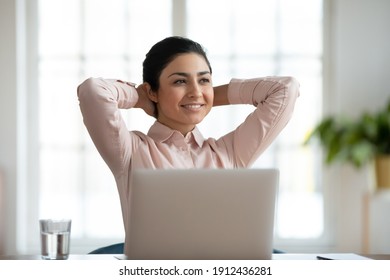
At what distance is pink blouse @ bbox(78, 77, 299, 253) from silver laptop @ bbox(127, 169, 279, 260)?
352 millimetres

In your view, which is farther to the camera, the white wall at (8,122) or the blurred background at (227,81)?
the blurred background at (227,81)

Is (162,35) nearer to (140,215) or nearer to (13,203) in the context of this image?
(13,203)

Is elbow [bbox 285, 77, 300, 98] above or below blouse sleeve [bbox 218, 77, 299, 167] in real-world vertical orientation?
A: above

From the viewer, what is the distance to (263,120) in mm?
1676

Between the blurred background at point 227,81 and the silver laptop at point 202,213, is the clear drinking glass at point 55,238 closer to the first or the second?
the silver laptop at point 202,213

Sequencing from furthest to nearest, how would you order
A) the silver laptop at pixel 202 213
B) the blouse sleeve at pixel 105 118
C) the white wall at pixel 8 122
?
the white wall at pixel 8 122
the blouse sleeve at pixel 105 118
the silver laptop at pixel 202 213

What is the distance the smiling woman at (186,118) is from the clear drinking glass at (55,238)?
218mm

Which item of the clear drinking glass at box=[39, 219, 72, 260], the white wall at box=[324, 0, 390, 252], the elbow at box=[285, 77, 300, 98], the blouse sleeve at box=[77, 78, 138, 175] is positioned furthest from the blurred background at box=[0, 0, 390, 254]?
the clear drinking glass at box=[39, 219, 72, 260]

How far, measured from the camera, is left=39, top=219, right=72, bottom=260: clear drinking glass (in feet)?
4.58

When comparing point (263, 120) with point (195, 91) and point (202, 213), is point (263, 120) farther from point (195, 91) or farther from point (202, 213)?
point (202, 213)

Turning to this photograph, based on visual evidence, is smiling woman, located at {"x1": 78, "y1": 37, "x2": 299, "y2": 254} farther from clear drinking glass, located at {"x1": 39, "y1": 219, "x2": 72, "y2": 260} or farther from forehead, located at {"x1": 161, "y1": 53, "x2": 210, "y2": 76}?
clear drinking glass, located at {"x1": 39, "y1": 219, "x2": 72, "y2": 260}

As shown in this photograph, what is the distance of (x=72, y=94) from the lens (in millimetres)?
4195

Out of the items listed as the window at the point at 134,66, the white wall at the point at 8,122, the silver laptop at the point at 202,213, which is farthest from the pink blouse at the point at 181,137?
the window at the point at 134,66

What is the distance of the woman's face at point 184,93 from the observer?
1639mm
